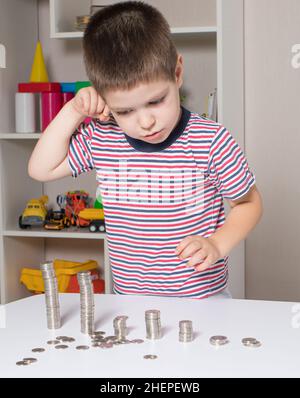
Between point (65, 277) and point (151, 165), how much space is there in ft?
4.26

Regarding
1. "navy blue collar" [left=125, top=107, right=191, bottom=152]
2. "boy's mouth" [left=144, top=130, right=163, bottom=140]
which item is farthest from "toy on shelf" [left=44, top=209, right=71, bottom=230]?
"boy's mouth" [left=144, top=130, right=163, bottom=140]

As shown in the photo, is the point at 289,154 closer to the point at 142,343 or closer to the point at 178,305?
the point at 178,305

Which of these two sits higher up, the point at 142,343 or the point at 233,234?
the point at 233,234

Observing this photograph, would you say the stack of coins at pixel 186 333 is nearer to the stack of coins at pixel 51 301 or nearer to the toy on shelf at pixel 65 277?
the stack of coins at pixel 51 301

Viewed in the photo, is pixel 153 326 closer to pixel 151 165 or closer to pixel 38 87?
pixel 151 165

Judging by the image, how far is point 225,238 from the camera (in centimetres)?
106

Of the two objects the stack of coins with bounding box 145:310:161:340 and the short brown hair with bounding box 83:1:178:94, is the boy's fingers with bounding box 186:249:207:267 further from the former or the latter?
the short brown hair with bounding box 83:1:178:94

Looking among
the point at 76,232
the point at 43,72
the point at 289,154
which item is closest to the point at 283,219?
the point at 289,154

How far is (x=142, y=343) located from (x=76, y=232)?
1488 millimetres

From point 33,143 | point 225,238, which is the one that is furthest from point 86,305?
point 33,143

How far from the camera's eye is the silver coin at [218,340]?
83 centimetres

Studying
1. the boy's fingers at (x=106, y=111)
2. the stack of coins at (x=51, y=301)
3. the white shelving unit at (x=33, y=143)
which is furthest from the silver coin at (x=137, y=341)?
the white shelving unit at (x=33, y=143)

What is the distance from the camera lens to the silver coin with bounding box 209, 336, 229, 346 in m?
0.83

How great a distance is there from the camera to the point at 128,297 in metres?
1.08
